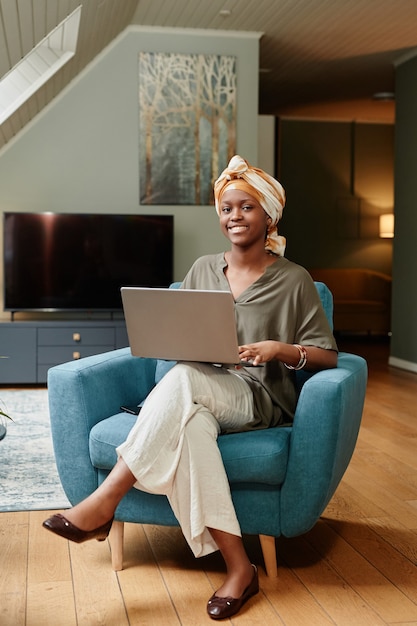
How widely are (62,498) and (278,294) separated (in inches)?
47.0

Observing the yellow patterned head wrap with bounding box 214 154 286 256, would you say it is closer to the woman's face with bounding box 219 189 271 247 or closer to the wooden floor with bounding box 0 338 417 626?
the woman's face with bounding box 219 189 271 247

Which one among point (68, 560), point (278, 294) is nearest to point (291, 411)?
point (278, 294)

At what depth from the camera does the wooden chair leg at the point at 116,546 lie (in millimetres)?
2311

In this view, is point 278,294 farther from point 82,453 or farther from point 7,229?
point 7,229

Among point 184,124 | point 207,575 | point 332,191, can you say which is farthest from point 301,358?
point 332,191

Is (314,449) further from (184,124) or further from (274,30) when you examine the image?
(274,30)

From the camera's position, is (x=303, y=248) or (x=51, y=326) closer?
(x=51, y=326)

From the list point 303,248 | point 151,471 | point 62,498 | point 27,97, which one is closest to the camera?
point 151,471

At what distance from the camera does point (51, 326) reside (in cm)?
561

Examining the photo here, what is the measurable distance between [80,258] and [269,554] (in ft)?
12.7

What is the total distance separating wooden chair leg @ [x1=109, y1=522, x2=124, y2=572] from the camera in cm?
231

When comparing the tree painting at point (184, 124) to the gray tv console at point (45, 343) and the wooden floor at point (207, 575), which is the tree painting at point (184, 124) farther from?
the wooden floor at point (207, 575)

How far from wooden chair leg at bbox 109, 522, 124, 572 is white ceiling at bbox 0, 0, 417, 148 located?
7.92ft

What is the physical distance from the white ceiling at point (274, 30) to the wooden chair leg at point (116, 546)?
2.41m
